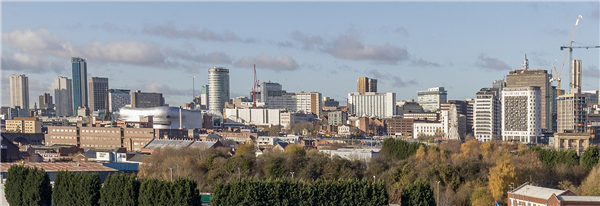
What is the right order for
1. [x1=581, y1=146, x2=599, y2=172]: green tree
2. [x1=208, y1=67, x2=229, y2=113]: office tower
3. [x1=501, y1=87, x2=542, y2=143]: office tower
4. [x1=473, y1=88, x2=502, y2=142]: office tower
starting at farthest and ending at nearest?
[x1=208, y1=67, x2=229, y2=113]: office tower < [x1=473, y1=88, x2=502, y2=142]: office tower < [x1=501, y1=87, x2=542, y2=143]: office tower < [x1=581, y1=146, x2=599, y2=172]: green tree

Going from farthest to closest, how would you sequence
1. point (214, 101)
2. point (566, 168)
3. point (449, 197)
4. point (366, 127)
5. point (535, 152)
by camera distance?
point (214, 101) < point (366, 127) < point (535, 152) < point (566, 168) < point (449, 197)

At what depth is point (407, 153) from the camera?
5397 cm

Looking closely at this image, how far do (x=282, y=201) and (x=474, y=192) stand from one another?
12.4 metres

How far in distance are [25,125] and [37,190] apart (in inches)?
3711

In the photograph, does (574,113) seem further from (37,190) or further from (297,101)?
(37,190)

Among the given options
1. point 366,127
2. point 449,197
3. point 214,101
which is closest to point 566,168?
point 449,197

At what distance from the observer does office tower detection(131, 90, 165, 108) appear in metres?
185

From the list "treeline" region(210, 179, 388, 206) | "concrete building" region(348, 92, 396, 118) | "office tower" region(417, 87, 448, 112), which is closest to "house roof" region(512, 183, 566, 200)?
"treeline" region(210, 179, 388, 206)

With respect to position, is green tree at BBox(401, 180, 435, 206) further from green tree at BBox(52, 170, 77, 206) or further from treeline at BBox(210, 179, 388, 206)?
green tree at BBox(52, 170, 77, 206)

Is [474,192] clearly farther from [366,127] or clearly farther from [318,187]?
[366,127]

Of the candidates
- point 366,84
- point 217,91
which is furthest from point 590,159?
point 217,91

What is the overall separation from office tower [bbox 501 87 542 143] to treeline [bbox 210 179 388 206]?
78.8 metres

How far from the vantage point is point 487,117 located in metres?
110

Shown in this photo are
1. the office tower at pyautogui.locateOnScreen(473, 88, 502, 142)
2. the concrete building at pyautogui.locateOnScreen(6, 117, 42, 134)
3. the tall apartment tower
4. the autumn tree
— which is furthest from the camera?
the tall apartment tower
